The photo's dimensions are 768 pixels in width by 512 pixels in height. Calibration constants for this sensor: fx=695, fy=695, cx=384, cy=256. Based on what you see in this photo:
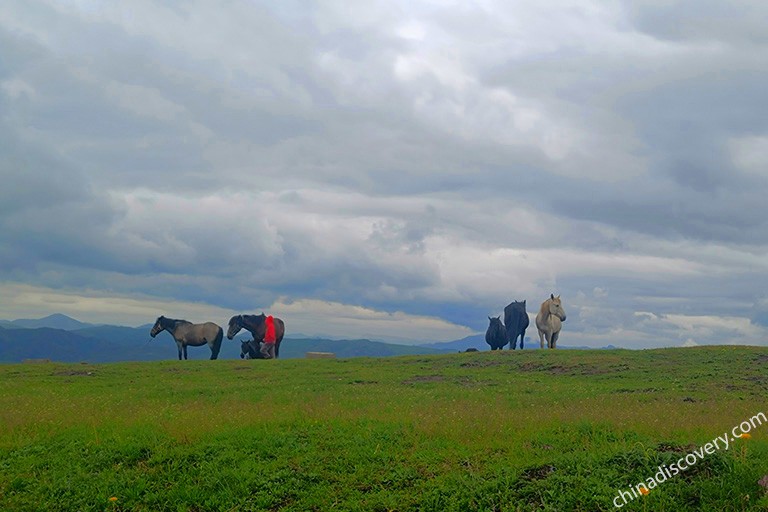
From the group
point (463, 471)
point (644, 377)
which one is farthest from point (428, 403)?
point (644, 377)

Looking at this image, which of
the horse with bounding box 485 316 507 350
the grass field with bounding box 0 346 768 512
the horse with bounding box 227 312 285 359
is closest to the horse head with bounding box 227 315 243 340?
the horse with bounding box 227 312 285 359

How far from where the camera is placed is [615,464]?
10.7 metres

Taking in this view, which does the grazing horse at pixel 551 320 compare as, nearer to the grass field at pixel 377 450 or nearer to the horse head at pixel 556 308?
the horse head at pixel 556 308

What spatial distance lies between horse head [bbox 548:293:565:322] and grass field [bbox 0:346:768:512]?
78.6 feet

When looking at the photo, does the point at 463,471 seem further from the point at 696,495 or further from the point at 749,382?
the point at 749,382

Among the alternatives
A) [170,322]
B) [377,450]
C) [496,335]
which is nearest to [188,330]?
[170,322]

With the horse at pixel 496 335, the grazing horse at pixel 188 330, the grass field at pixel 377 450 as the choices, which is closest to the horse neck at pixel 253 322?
the grazing horse at pixel 188 330

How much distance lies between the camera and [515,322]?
169ft

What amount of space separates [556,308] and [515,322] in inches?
208

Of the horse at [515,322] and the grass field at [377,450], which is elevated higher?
the horse at [515,322]

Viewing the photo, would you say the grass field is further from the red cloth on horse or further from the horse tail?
the horse tail

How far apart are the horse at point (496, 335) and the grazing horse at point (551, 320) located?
4.71 m

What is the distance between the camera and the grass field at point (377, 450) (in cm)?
1036

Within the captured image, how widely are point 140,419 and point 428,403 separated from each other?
7.41 meters
